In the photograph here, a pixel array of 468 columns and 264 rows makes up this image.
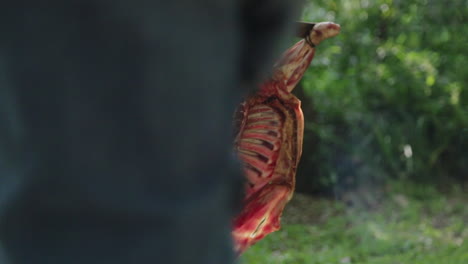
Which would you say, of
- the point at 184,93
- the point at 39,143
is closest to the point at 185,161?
the point at 184,93

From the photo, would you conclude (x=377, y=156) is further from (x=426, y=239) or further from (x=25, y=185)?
(x=25, y=185)

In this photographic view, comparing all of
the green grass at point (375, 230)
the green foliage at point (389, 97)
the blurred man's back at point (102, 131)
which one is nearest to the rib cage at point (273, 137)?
the blurred man's back at point (102, 131)

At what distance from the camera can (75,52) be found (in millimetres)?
1077

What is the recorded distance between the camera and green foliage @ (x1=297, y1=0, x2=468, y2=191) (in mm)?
6316

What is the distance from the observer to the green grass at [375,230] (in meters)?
4.73

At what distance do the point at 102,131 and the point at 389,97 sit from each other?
5.49 metres

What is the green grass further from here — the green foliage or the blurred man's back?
the blurred man's back

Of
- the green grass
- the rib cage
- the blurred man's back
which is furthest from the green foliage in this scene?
the blurred man's back

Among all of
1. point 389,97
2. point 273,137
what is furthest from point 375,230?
point 273,137

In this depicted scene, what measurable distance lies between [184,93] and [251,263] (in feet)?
11.7

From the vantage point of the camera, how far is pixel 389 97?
6398 mm

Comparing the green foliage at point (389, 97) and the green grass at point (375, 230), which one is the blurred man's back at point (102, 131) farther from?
the green foliage at point (389, 97)

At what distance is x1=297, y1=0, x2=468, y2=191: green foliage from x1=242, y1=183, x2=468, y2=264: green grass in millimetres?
226

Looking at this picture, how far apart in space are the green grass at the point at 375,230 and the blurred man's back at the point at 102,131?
3.32 metres
